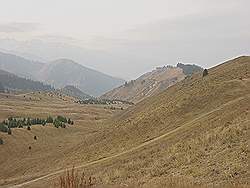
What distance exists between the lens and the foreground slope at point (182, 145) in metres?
21.3

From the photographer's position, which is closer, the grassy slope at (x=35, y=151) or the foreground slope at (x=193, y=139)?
the foreground slope at (x=193, y=139)

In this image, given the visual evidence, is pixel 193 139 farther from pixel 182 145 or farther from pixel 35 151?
pixel 35 151

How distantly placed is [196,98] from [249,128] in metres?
25.2

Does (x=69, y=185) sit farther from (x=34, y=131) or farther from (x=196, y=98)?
(x=34, y=131)

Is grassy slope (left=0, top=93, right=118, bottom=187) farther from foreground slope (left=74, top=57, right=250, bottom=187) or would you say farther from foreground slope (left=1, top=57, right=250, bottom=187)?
foreground slope (left=74, top=57, right=250, bottom=187)

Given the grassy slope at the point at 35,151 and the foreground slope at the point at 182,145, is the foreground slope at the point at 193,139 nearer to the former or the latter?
the foreground slope at the point at 182,145

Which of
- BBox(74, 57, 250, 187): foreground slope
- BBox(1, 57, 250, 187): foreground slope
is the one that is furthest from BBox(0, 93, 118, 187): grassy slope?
BBox(74, 57, 250, 187): foreground slope

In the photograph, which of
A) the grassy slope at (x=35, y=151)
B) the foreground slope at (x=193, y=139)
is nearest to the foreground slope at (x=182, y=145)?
the foreground slope at (x=193, y=139)

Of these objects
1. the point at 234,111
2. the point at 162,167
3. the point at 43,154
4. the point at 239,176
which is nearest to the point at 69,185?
the point at 239,176

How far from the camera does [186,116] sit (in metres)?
47.2

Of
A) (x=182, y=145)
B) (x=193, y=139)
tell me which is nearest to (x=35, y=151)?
(x=193, y=139)

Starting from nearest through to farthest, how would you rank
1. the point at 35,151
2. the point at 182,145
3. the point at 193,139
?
1. the point at 182,145
2. the point at 193,139
3. the point at 35,151

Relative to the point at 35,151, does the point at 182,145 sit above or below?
above

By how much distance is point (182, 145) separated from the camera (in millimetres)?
29609
